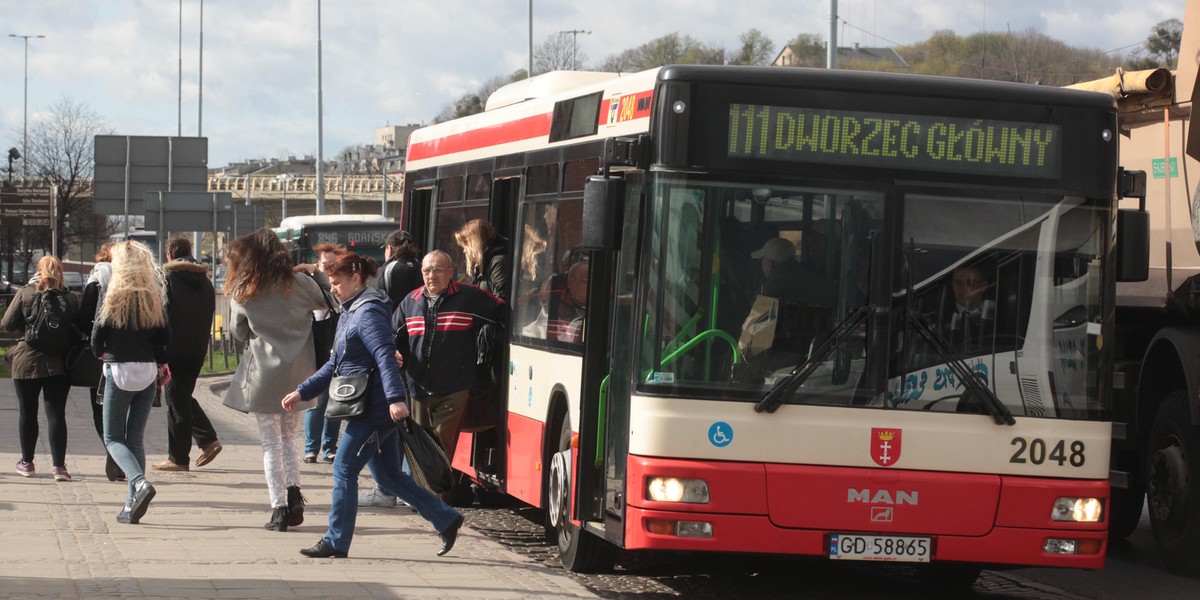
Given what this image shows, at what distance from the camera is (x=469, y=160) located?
40.2 feet

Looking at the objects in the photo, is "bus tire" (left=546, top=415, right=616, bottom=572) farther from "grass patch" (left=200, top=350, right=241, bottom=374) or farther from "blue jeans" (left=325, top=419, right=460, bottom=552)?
"grass patch" (left=200, top=350, right=241, bottom=374)

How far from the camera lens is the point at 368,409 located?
29.0 ft

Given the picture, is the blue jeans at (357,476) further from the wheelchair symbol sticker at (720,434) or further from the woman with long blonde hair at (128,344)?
the woman with long blonde hair at (128,344)

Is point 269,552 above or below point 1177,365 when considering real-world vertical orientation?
below

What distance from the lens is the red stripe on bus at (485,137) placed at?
415 inches

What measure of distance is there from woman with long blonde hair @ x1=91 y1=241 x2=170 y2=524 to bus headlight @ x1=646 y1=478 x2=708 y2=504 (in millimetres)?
4342

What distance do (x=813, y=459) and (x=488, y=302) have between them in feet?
10.7

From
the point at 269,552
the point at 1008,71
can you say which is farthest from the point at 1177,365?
Result: the point at 1008,71

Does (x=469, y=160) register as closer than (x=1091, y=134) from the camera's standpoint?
No

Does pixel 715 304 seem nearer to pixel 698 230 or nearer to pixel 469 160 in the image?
pixel 698 230

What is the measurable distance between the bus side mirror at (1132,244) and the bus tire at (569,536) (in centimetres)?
291

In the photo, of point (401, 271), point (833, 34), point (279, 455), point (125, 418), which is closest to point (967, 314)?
point (279, 455)

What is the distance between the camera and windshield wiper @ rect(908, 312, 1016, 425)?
7.83 meters

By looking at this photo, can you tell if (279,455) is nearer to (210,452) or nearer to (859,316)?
(210,452)
